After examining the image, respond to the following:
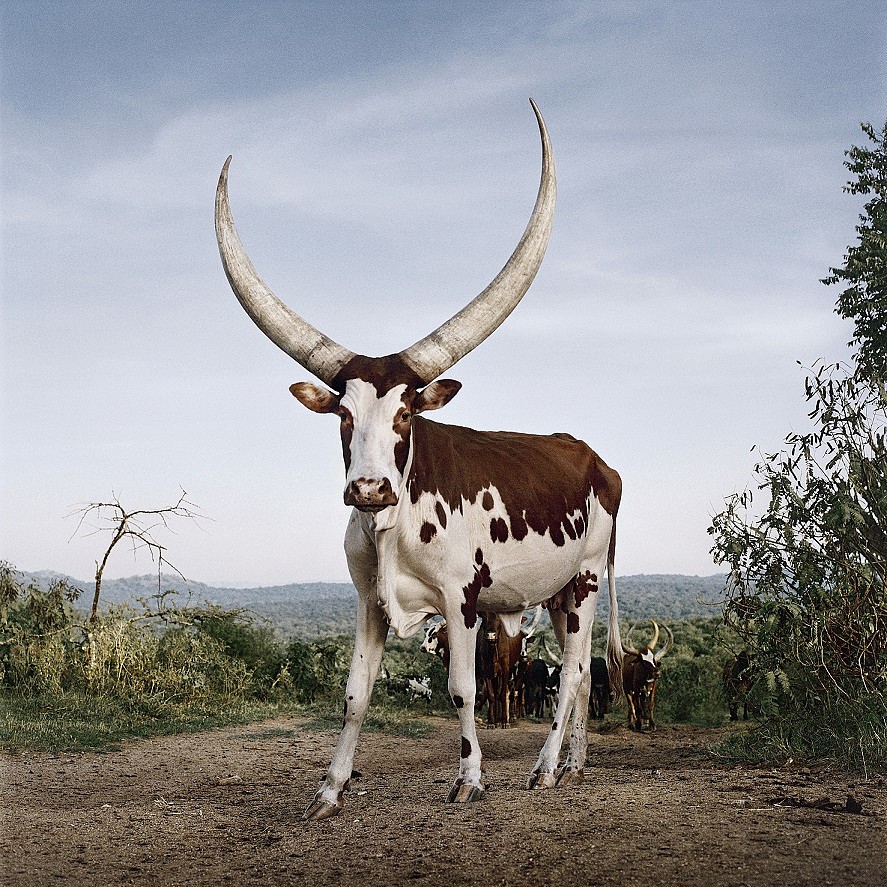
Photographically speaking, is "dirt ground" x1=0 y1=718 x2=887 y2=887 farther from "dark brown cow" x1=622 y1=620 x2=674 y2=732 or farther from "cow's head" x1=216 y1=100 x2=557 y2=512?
"dark brown cow" x1=622 y1=620 x2=674 y2=732

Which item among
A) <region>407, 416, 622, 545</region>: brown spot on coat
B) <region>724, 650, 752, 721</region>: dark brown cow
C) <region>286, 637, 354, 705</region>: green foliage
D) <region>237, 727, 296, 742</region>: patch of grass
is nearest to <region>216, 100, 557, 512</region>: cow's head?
<region>407, 416, 622, 545</region>: brown spot on coat

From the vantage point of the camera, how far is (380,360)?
6055 millimetres

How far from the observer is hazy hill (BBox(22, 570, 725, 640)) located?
14.1 m

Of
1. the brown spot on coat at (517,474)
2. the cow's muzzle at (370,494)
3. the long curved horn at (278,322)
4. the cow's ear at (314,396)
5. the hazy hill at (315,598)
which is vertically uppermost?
the long curved horn at (278,322)

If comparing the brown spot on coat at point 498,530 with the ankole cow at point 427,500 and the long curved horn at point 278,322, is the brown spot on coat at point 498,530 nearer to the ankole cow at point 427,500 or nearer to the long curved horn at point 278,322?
the ankole cow at point 427,500

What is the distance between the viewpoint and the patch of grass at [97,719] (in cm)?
939

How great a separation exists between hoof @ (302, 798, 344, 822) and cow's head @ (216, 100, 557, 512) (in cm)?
193

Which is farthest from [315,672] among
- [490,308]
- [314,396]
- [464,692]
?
[490,308]

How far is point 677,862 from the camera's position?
4.89 meters

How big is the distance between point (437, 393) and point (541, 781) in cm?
278

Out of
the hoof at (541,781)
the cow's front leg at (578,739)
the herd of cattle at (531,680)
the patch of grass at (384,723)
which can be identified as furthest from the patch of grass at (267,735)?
the hoof at (541,781)

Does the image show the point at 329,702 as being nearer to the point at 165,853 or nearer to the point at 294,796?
the point at 294,796

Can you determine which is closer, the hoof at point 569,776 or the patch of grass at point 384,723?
the hoof at point 569,776

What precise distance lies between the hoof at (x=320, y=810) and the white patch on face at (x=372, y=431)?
205cm
